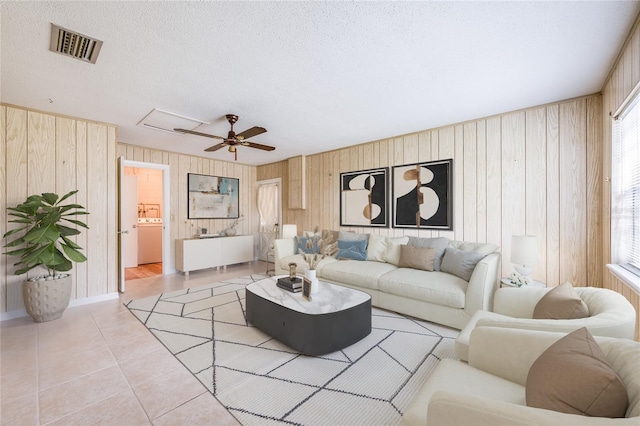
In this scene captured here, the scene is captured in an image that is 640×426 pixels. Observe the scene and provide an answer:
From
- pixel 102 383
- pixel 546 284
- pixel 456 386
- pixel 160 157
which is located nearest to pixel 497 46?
pixel 456 386

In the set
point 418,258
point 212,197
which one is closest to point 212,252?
point 212,197

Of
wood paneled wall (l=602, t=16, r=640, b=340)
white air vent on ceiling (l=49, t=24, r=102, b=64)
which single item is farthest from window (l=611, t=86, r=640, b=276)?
white air vent on ceiling (l=49, t=24, r=102, b=64)

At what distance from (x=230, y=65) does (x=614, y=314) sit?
3.03 metres

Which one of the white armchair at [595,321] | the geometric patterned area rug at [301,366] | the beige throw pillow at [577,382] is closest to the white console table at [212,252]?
the geometric patterned area rug at [301,366]

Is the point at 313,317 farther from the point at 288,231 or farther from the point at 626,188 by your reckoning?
the point at 288,231

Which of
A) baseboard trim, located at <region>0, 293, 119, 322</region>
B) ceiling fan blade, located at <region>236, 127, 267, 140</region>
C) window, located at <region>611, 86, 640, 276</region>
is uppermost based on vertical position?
ceiling fan blade, located at <region>236, 127, 267, 140</region>

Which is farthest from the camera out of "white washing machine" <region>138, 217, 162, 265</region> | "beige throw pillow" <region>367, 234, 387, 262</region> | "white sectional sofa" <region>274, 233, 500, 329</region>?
"white washing machine" <region>138, 217, 162, 265</region>

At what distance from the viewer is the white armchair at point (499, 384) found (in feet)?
2.62

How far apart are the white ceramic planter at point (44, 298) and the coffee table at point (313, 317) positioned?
224 cm

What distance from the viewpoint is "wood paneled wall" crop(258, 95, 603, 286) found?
9.45ft

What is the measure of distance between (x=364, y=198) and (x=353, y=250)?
3.42ft

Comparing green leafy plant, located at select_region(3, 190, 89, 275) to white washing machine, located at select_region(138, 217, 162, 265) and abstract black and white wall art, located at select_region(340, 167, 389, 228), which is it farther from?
abstract black and white wall art, located at select_region(340, 167, 389, 228)

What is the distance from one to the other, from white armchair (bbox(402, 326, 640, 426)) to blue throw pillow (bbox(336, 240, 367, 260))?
2.66 meters

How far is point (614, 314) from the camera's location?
1390 millimetres
